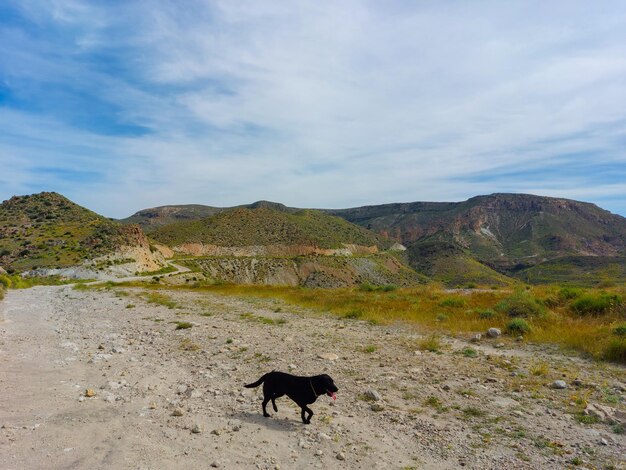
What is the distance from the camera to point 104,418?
6.23 metres

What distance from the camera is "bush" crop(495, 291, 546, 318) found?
14.6m

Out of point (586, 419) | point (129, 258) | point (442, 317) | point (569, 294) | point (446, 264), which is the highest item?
point (129, 258)

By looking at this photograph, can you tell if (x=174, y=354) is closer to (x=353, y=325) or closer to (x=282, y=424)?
(x=282, y=424)

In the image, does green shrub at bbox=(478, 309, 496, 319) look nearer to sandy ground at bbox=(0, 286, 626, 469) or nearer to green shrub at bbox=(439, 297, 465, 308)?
green shrub at bbox=(439, 297, 465, 308)

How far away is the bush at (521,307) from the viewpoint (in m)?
14.6

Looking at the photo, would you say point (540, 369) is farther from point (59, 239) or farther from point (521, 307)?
point (59, 239)

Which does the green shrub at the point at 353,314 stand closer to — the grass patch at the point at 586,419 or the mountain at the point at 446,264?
the grass patch at the point at 586,419

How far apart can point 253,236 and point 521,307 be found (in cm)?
11181

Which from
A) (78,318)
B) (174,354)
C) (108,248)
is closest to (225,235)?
(108,248)

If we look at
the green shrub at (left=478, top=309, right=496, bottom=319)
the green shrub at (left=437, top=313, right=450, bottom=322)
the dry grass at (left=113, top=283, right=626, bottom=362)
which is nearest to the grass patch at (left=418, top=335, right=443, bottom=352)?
the dry grass at (left=113, top=283, right=626, bottom=362)

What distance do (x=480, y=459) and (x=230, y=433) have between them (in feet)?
12.0

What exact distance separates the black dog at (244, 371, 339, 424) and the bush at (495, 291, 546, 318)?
1159 centimetres

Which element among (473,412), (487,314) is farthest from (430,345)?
(487,314)

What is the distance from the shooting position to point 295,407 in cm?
697
